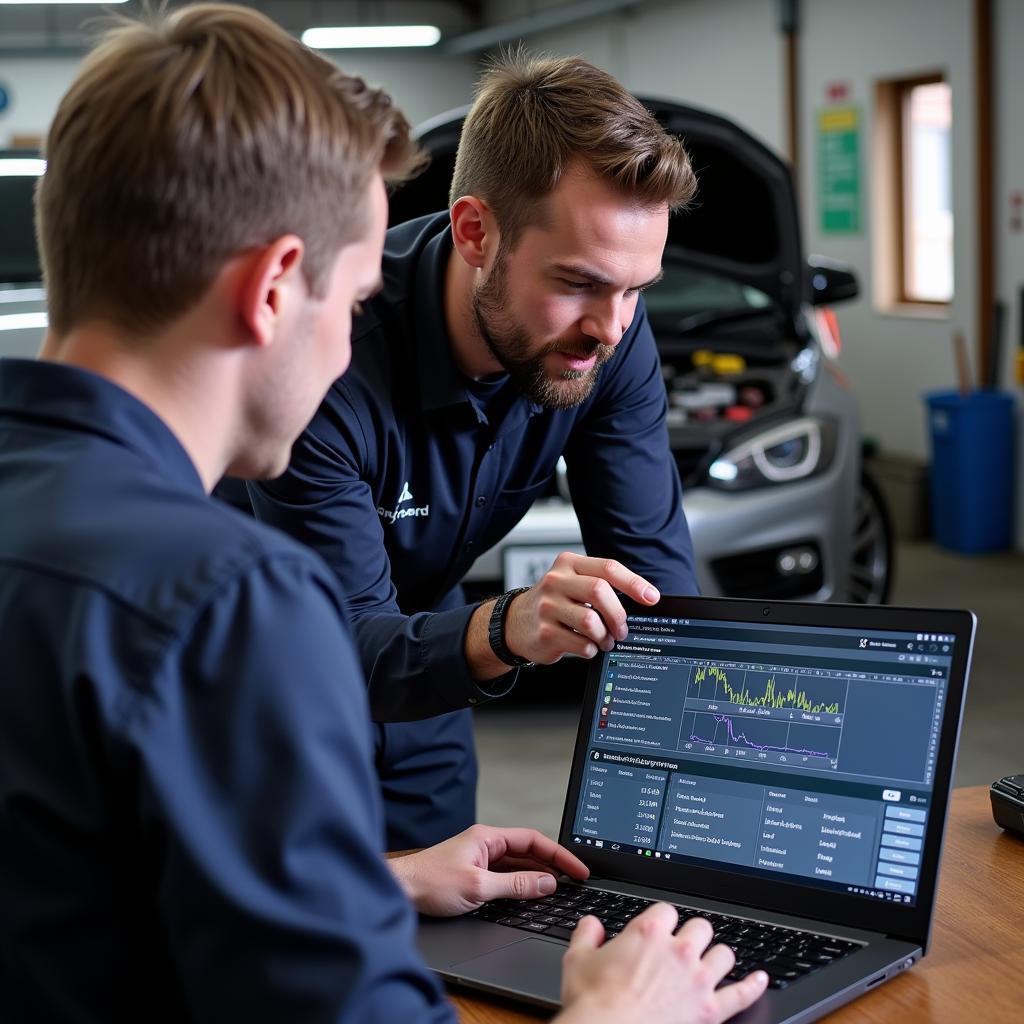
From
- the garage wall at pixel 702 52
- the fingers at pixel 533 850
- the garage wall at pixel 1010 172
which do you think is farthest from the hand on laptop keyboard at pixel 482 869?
the garage wall at pixel 702 52

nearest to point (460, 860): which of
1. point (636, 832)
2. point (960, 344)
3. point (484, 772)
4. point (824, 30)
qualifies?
point (636, 832)

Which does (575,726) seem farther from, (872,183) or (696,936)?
(872,183)

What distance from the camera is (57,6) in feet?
38.2

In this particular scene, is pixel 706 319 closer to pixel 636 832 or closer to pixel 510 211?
pixel 510 211

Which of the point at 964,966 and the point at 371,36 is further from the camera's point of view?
the point at 371,36

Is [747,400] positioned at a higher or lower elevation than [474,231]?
lower

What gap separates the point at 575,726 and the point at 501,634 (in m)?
2.64

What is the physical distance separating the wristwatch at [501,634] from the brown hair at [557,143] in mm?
468

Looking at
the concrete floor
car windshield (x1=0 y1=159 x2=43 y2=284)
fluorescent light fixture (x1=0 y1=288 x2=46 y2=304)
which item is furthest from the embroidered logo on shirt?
car windshield (x1=0 y1=159 x2=43 y2=284)

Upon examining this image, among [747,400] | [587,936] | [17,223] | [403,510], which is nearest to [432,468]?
[403,510]

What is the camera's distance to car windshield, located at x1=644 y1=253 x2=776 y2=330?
4.68 m

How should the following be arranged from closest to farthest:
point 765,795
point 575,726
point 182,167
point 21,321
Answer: point 182,167
point 765,795
point 575,726
point 21,321

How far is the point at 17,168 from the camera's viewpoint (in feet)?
15.4

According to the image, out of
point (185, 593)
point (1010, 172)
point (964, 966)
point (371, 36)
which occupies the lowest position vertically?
point (1010, 172)
